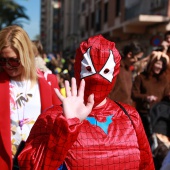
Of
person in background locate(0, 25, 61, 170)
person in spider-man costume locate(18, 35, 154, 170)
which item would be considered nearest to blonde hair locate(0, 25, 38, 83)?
person in background locate(0, 25, 61, 170)

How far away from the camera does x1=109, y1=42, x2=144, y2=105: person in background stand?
5382 millimetres

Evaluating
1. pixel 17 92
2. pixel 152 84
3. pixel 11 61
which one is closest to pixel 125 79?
pixel 152 84

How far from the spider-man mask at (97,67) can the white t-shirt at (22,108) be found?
0.93 meters

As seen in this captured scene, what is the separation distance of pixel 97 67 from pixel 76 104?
277 millimetres

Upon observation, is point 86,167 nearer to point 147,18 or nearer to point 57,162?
point 57,162

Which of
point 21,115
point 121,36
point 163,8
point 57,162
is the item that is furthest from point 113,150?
point 121,36

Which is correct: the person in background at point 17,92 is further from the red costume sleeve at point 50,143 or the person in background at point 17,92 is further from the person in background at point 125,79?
the person in background at point 125,79

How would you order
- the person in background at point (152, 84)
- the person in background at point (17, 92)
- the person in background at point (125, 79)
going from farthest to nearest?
1. the person in background at point (152, 84)
2. the person in background at point (125, 79)
3. the person in background at point (17, 92)

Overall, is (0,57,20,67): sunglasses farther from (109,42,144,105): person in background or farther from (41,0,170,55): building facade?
(41,0,170,55): building facade

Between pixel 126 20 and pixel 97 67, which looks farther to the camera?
pixel 126 20

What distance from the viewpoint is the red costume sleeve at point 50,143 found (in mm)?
1797

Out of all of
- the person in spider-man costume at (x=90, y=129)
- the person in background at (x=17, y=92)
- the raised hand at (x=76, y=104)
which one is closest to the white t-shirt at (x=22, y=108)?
the person in background at (x=17, y=92)

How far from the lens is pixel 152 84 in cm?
575

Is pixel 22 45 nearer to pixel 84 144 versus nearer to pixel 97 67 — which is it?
pixel 97 67
